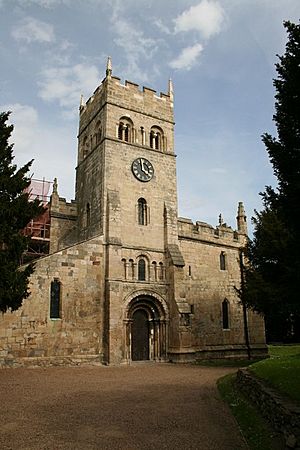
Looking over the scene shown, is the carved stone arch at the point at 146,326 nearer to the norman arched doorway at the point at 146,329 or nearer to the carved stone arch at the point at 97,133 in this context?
the norman arched doorway at the point at 146,329

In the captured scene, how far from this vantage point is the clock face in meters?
26.6

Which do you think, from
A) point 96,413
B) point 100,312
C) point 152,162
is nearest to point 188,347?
point 100,312

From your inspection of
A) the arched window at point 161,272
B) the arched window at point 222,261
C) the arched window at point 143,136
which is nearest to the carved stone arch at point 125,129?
the arched window at point 143,136

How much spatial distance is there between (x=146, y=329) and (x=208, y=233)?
9.25 m

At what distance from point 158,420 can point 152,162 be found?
825 inches

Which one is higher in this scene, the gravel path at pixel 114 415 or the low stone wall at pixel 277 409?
the low stone wall at pixel 277 409

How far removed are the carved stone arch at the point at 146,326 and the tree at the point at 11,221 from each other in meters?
9.81

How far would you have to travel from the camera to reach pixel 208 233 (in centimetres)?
2995

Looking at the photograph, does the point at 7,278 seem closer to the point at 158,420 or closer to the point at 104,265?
the point at 158,420

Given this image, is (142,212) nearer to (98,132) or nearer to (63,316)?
(98,132)

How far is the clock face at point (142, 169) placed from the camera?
1048 inches

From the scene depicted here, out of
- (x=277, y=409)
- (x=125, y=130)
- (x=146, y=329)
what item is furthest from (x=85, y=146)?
(x=277, y=409)

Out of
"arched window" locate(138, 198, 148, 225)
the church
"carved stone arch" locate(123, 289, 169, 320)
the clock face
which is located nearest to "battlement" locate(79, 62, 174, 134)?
the church

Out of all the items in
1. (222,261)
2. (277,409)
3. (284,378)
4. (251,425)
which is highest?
(222,261)
